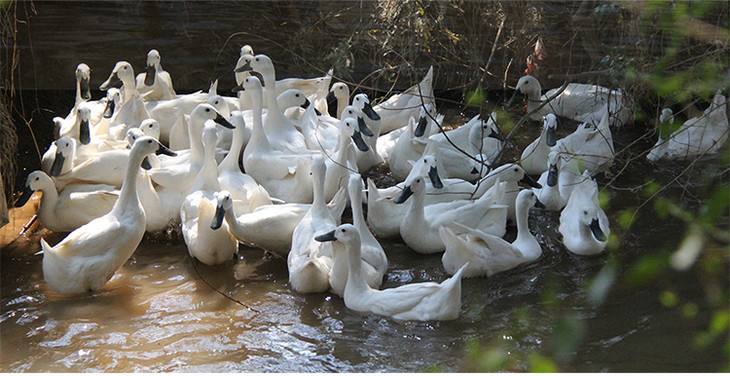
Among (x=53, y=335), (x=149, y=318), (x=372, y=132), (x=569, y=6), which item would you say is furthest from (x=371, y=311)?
(x=569, y=6)

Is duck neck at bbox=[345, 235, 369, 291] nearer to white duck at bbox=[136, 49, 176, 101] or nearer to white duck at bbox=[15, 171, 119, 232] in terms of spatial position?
white duck at bbox=[15, 171, 119, 232]

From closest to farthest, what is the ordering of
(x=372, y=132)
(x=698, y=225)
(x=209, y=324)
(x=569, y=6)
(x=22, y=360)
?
(x=698, y=225)
(x=22, y=360)
(x=209, y=324)
(x=372, y=132)
(x=569, y=6)

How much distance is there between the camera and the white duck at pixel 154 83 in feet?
26.8

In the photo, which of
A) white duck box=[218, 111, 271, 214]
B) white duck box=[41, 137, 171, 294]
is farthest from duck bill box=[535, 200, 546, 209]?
white duck box=[41, 137, 171, 294]

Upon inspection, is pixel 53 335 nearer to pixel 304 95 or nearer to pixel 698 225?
pixel 304 95

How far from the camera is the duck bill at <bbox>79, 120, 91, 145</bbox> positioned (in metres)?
6.95

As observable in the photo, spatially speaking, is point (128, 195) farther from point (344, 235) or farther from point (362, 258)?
point (362, 258)

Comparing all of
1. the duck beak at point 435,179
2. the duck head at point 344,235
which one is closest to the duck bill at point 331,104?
the duck beak at point 435,179

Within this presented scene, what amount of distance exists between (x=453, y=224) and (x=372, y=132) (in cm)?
169

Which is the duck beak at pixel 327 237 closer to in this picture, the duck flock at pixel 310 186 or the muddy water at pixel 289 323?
the duck flock at pixel 310 186

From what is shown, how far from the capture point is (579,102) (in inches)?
342

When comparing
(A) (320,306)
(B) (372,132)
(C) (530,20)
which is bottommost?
(A) (320,306)

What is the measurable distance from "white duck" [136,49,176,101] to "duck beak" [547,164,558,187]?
3.68 meters

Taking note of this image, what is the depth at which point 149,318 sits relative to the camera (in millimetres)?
5168
